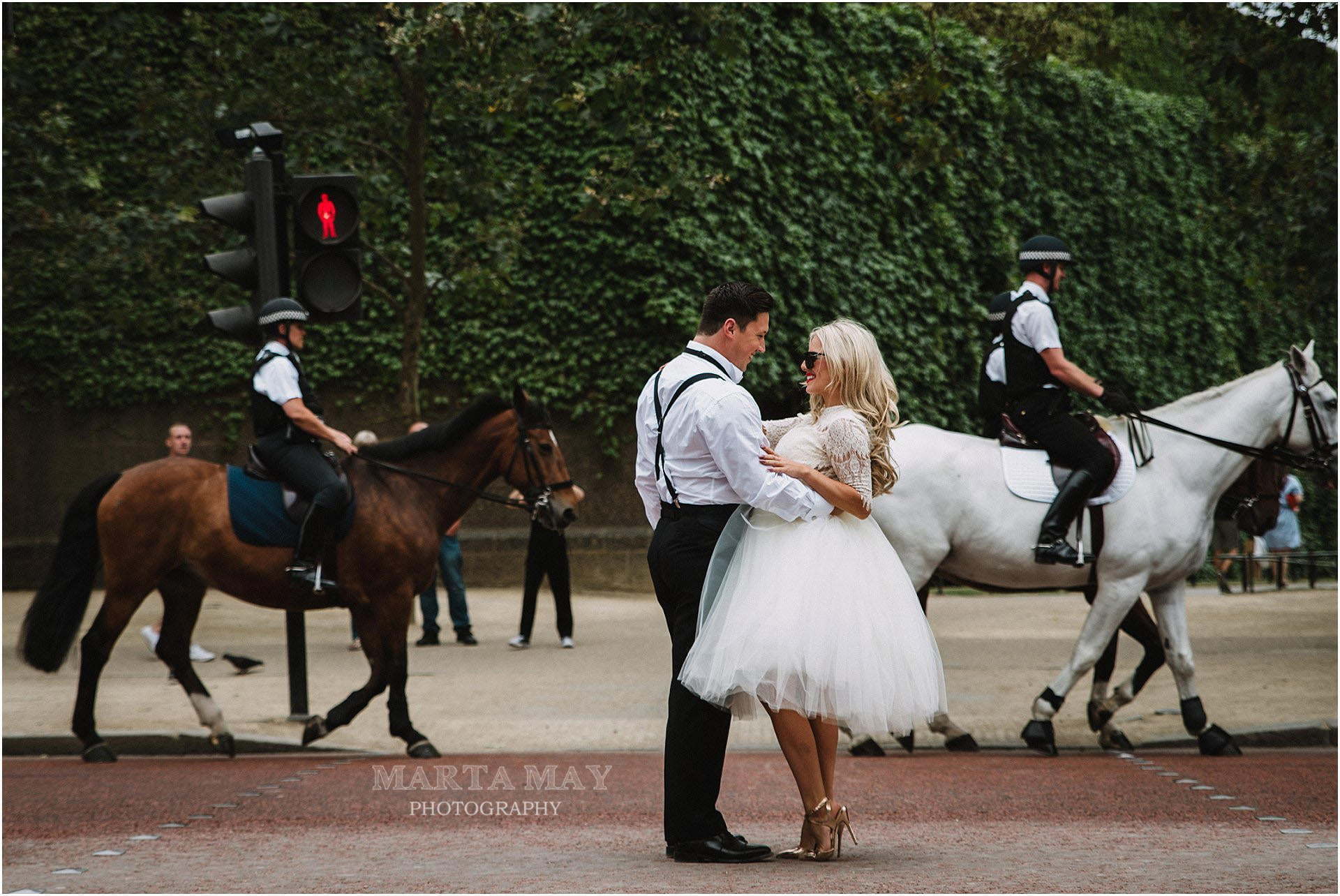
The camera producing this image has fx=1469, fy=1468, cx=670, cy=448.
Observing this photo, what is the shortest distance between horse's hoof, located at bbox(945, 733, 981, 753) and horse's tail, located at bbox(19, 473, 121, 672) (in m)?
5.29

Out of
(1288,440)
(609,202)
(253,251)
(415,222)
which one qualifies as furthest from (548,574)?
(1288,440)

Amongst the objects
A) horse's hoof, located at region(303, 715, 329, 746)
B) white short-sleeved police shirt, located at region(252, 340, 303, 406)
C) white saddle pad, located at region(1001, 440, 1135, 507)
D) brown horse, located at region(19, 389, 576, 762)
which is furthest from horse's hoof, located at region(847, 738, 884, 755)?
white short-sleeved police shirt, located at region(252, 340, 303, 406)

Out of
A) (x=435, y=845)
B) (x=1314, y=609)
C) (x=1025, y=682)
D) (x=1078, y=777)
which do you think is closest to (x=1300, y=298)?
(x=1314, y=609)

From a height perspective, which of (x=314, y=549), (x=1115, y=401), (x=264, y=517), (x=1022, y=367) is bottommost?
(x=314, y=549)

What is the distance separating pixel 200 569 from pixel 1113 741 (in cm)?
567

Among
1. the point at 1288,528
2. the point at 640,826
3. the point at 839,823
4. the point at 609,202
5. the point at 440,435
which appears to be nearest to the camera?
the point at 839,823

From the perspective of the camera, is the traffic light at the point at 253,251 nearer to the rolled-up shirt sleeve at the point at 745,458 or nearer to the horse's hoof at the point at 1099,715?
the rolled-up shirt sleeve at the point at 745,458

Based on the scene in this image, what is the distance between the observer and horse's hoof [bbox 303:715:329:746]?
8.60 m

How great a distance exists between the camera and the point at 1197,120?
26859 millimetres

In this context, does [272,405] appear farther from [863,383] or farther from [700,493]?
[863,383]

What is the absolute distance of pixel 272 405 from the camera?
868cm

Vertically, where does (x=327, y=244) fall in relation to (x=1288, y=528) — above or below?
above

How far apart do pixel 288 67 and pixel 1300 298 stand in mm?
11453

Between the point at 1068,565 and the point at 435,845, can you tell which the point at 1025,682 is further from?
the point at 435,845
